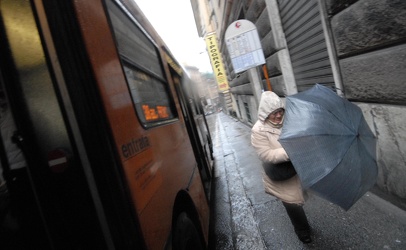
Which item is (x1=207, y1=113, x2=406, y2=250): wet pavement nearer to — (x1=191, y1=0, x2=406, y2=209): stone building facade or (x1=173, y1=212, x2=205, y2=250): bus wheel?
(x1=191, y1=0, x2=406, y2=209): stone building facade

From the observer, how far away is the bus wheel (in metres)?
1.97

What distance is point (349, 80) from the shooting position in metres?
3.31

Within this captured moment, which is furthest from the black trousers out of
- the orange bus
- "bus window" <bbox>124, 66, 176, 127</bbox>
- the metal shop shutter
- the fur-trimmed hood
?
the metal shop shutter

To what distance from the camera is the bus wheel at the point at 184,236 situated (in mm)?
1967

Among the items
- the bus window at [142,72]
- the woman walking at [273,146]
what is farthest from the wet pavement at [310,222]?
the bus window at [142,72]

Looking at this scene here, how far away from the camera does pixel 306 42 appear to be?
445cm

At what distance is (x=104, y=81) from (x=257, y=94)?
7221 mm

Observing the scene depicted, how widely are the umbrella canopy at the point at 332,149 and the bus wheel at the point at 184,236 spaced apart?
0.88m

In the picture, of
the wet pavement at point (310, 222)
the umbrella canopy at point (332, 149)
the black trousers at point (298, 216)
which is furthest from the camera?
the black trousers at point (298, 216)

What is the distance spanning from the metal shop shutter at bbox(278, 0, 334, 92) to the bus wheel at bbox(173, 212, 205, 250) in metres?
2.74

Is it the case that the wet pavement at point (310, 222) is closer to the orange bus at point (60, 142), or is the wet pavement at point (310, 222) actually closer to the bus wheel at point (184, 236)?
the bus wheel at point (184, 236)

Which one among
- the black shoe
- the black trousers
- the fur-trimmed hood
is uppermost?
the fur-trimmed hood

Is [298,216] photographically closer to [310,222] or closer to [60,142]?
[310,222]

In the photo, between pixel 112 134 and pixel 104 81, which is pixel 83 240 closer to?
pixel 112 134
